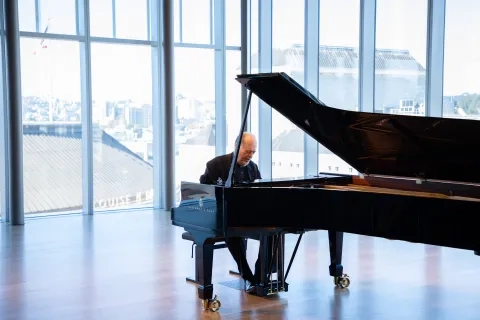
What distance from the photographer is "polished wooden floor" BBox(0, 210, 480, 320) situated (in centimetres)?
475

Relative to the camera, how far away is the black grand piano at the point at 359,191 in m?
3.89

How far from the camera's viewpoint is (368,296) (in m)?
5.13

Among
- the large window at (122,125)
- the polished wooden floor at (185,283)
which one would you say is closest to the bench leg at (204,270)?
the polished wooden floor at (185,283)

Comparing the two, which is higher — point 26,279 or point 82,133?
point 82,133

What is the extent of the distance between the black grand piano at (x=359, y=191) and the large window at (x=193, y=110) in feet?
18.0

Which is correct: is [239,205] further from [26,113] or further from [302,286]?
[26,113]

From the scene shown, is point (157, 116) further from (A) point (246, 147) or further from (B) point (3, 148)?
(A) point (246, 147)

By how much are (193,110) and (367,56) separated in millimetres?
2791

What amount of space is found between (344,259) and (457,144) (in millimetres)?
2591

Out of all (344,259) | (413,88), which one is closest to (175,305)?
(344,259)

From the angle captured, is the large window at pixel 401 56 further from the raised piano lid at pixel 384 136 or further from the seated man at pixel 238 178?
the raised piano lid at pixel 384 136

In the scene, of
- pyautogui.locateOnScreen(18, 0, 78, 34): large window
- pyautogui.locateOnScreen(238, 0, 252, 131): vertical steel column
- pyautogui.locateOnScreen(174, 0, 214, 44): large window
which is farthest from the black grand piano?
pyautogui.locateOnScreen(174, 0, 214, 44): large window

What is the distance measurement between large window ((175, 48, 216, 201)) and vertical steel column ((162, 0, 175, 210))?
51cm

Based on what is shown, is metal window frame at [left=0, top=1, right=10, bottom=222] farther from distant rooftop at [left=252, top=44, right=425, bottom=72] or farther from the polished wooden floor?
distant rooftop at [left=252, top=44, right=425, bottom=72]
